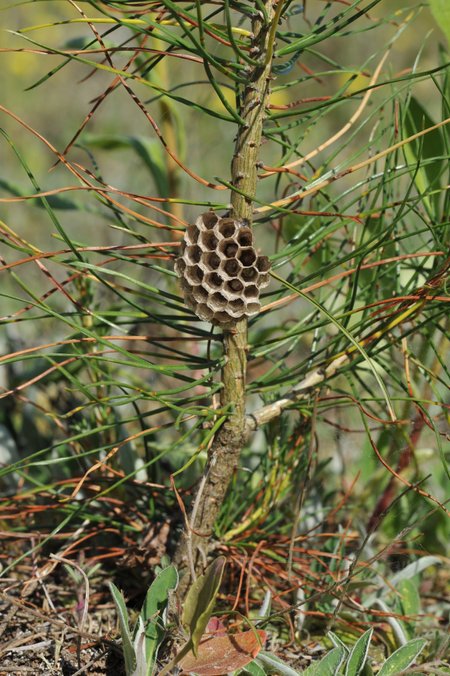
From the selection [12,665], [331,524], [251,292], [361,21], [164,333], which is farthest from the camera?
[361,21]

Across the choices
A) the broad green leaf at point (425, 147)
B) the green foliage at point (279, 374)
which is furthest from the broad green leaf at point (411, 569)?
the broad green leaf at point (425, 147)

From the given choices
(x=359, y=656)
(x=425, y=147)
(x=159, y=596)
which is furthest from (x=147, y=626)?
(x=425, y=147)

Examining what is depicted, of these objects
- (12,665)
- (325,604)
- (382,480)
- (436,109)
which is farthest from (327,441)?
(436,109)

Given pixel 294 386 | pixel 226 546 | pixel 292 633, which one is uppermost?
pixel 294 386

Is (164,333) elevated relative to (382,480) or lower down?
elevated

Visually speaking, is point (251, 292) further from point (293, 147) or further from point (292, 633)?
point (292, 633)

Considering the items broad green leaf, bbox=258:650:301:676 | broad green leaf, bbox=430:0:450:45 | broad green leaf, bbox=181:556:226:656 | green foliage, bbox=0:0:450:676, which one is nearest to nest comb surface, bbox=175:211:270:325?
green foliage, bbox=0:0:450:676

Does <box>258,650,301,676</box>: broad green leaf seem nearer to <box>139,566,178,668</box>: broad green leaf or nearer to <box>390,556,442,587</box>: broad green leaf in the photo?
<box>139,566,178,668</box>: broad green leaf
